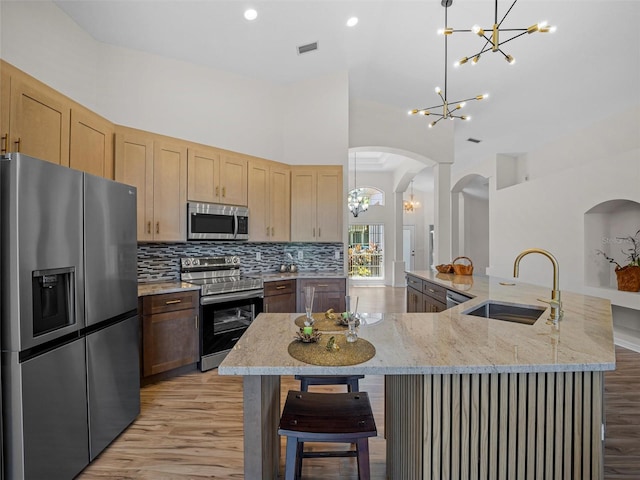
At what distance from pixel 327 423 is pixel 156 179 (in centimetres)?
285

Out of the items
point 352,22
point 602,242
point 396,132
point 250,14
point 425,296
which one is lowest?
point 425,296

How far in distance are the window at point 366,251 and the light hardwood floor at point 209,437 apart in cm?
737

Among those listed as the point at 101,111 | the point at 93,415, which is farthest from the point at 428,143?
the point at 93,415

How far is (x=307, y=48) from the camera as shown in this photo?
13.0ft

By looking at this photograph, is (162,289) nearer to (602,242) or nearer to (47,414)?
(47,414)

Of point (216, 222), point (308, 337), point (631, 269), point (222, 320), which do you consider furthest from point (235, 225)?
point (631, 269)

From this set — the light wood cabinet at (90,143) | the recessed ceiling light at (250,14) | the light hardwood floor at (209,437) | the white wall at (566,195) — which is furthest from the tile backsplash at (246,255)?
the white wall at (566,195)

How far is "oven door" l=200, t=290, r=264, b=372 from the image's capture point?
3.16 metres

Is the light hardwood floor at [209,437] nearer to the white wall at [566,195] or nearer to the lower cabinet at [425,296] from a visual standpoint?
the lower cabinet at [425,296]

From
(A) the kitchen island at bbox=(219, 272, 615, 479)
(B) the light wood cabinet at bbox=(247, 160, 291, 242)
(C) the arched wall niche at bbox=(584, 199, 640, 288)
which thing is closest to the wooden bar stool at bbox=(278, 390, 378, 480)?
(A) the kitchen island at bbox=(219, 272, 615, 479)

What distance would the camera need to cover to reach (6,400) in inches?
56.9

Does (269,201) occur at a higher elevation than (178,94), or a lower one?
lower

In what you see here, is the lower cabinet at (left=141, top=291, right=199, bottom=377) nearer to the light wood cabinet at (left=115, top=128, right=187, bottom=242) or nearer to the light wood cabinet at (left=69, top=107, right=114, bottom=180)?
the light wood cabinet at (left=115, top=128, right=187, bottom=242)

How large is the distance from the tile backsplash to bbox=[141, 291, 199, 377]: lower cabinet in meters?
0.67
